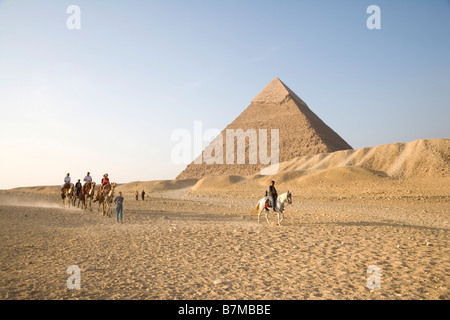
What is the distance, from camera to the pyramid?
9519 cm

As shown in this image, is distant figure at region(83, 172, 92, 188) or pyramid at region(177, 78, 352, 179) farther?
pyramid at region(177, 78, 352, 179)

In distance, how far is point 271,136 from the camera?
107m

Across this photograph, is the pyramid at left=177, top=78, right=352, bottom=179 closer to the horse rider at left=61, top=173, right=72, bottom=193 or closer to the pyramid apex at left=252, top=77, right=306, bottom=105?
the pyramid apex at left=252, top=77, right=306, bottom=105

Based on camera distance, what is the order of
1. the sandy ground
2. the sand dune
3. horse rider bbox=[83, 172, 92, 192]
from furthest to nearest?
the sand dune < horse rider bbox=[83, 172, 92, 192] < the sandy ground

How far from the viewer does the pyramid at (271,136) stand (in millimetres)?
95188

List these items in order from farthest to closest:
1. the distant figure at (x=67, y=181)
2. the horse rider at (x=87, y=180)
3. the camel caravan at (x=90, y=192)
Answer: the distant figure at (x=67, y=181)
the horse rider at (x=87, y=180)
the camel caravan at (x=90, y=192)

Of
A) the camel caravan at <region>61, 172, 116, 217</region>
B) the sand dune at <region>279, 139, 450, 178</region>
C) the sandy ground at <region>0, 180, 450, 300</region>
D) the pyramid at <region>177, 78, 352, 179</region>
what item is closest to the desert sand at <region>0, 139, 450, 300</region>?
the sandy ground at <region>0, 180, 450, 300</region>

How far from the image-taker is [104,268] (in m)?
5.59

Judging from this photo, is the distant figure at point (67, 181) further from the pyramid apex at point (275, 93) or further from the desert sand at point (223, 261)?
the pyramid apex at point (275, 93)

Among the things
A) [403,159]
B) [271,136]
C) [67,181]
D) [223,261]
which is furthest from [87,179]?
[271,136]

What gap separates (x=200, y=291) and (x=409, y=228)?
8.48 meters

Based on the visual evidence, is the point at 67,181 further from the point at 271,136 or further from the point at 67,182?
the point at 271,136

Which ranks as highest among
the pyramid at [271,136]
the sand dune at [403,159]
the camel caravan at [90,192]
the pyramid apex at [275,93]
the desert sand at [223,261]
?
the pyramid apex at [275,93]

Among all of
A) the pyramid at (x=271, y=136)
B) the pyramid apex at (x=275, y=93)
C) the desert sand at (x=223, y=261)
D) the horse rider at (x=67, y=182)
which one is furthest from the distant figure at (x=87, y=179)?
the pyramid apex at (x=275, y=93)
